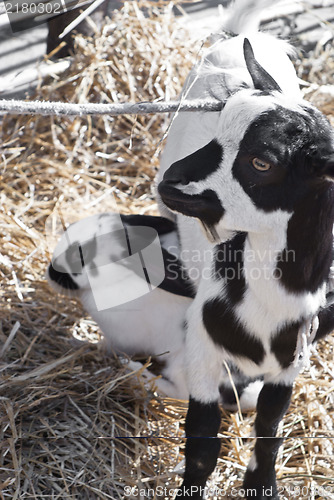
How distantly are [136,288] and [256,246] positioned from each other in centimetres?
77

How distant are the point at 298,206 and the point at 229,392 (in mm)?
937

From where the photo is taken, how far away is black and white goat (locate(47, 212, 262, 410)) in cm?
224

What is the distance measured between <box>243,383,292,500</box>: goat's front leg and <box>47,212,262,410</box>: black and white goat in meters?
0.32

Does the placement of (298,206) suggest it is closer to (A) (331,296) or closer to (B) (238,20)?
(A) (331,296)

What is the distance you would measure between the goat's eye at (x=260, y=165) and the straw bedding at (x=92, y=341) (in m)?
0.42

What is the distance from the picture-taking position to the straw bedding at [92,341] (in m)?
2.04

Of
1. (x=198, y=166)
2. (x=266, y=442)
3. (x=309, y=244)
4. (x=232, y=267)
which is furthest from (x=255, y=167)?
(x=266, y=442)

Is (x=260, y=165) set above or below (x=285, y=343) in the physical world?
above

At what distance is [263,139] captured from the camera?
1444mm

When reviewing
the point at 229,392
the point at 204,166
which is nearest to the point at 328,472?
the point at 229,392

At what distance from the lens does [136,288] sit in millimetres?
2283

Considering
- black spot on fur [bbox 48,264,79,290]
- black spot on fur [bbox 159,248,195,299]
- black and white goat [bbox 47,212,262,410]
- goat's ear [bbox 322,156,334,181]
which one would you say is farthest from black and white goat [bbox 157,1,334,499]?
black spot on fur [bbox 48,264,79,290]

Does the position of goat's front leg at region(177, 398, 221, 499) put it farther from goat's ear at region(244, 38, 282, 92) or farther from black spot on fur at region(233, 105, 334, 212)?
goat's ear at region(244, 38, 282, 92)

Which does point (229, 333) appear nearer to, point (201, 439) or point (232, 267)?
point (232, 267)
